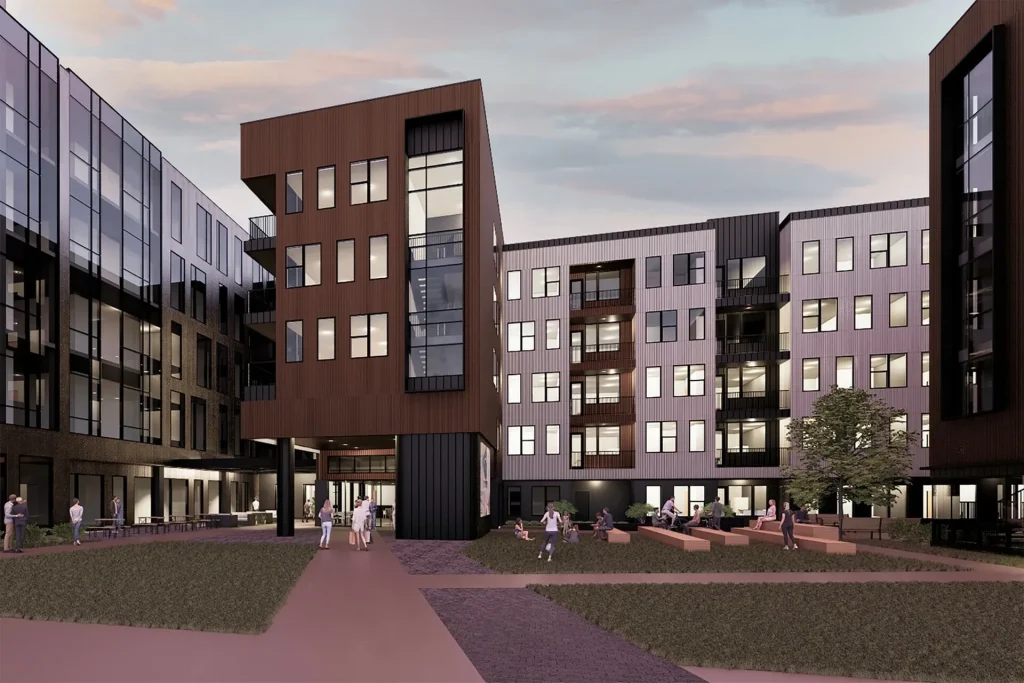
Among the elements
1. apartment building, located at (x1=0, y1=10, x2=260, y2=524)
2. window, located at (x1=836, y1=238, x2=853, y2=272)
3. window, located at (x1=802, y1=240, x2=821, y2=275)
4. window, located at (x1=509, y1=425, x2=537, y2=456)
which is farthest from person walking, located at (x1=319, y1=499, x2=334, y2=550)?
window, located at (x1=836, y1=238, x2=853, y2=272)

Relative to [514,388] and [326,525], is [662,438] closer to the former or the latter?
[514,388]

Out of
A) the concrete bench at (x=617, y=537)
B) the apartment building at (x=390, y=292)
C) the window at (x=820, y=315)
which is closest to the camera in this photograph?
the concrete bench at (x=617, y=537)

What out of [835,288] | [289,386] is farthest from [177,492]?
[835,288]

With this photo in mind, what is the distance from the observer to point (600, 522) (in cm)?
3306

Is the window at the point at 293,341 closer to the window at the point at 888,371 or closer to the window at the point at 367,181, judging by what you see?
the window at the point at 367,181

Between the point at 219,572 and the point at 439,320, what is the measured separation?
16.3 m

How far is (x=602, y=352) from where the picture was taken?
50.9 metres

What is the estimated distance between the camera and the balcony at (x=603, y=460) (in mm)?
49438

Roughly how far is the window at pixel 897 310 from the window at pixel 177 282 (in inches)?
1711

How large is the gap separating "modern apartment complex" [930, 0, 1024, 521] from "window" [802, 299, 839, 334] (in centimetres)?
1164

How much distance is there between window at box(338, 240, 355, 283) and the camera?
114 ft

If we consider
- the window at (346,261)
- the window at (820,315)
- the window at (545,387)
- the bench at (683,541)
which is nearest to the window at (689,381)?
the window at (820,315)

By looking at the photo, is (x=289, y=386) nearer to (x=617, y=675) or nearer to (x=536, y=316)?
(x=536, y=316)

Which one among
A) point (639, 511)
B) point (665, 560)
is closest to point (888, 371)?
point (639, 511)
